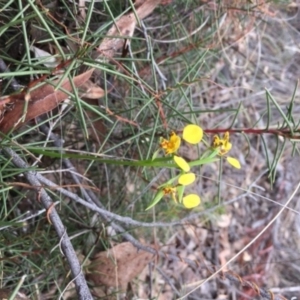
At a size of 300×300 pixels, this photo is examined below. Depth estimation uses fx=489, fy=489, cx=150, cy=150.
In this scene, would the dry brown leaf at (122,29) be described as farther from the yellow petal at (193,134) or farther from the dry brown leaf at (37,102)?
the yellow petal at (193,134)

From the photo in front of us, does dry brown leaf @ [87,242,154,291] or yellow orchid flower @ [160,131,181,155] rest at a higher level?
yellow orchid flower @ [160,131,181,155]

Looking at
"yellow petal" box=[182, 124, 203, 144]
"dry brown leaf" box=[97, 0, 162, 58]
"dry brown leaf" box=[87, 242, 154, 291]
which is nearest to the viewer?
"yellow petal" box=[182, 124, 203, 144]

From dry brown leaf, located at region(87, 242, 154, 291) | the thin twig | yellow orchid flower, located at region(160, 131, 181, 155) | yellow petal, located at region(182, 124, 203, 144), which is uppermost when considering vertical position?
yellow petal, located at region(182, 124, 203, 144)

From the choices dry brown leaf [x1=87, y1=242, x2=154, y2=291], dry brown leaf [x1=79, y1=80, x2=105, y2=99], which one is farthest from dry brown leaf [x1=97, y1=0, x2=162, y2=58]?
dry brown leaf [x1=87, y1=242, x2=154, y2=291]

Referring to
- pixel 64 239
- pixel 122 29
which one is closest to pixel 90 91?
pixel 122 29

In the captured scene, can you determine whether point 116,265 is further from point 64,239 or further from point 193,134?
point 193,134

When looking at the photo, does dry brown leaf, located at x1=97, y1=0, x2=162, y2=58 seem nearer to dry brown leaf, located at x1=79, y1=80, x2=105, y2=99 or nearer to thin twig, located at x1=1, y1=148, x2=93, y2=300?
dry brown leaf, located at x1=79, y1=80, x2=105, y2=99

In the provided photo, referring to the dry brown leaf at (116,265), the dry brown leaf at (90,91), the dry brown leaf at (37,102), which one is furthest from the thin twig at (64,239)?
the dry brown leaf at (116,265)

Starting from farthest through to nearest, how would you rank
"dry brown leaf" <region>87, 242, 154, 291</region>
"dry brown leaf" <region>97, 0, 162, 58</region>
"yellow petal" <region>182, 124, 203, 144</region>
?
"dry brown leaf" <region>87, 242, 154, 291</region>
"dry brown leaf" <region>97, 0, 162, 58</region>
"yellow petal" <region>182, 124, 203, 144</region>
